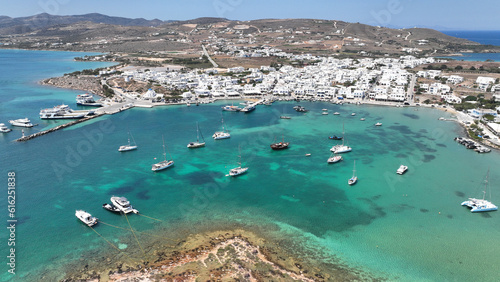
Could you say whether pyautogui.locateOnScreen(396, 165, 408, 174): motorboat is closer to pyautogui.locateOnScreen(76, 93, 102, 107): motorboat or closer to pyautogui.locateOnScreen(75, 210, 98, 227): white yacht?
pyautogui.locateOnScreen(75, 210, 98, 227): white yacht

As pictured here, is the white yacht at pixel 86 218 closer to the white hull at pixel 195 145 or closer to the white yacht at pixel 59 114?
the white hull at pixel 195 145

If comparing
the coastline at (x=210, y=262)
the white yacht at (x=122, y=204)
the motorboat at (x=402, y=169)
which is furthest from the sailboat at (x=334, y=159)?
the white yacht at (x=122, y=204)

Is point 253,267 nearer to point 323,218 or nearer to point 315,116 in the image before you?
point 323,218

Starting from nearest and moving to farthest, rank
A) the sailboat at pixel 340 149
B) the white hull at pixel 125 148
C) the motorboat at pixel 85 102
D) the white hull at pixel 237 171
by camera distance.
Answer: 1. the white hull at pixel 237 171
2. the sailboat at pixel 340 149
3. the white hull at pixel 125 148
4. the motorboat at pixel 85 102

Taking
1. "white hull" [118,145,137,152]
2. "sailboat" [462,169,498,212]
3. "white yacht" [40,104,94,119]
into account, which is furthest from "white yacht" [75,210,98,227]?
"white yacht" [40,104,94,119]

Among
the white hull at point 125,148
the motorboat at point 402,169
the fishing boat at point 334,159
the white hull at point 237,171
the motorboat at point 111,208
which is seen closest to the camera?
the motorboat at point 111,208

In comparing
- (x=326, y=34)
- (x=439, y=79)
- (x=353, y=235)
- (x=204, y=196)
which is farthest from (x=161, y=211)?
(x=326, y=34)

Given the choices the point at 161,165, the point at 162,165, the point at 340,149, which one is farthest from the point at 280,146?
the point at 161,165

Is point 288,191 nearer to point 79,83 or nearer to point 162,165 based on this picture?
point 162,165
